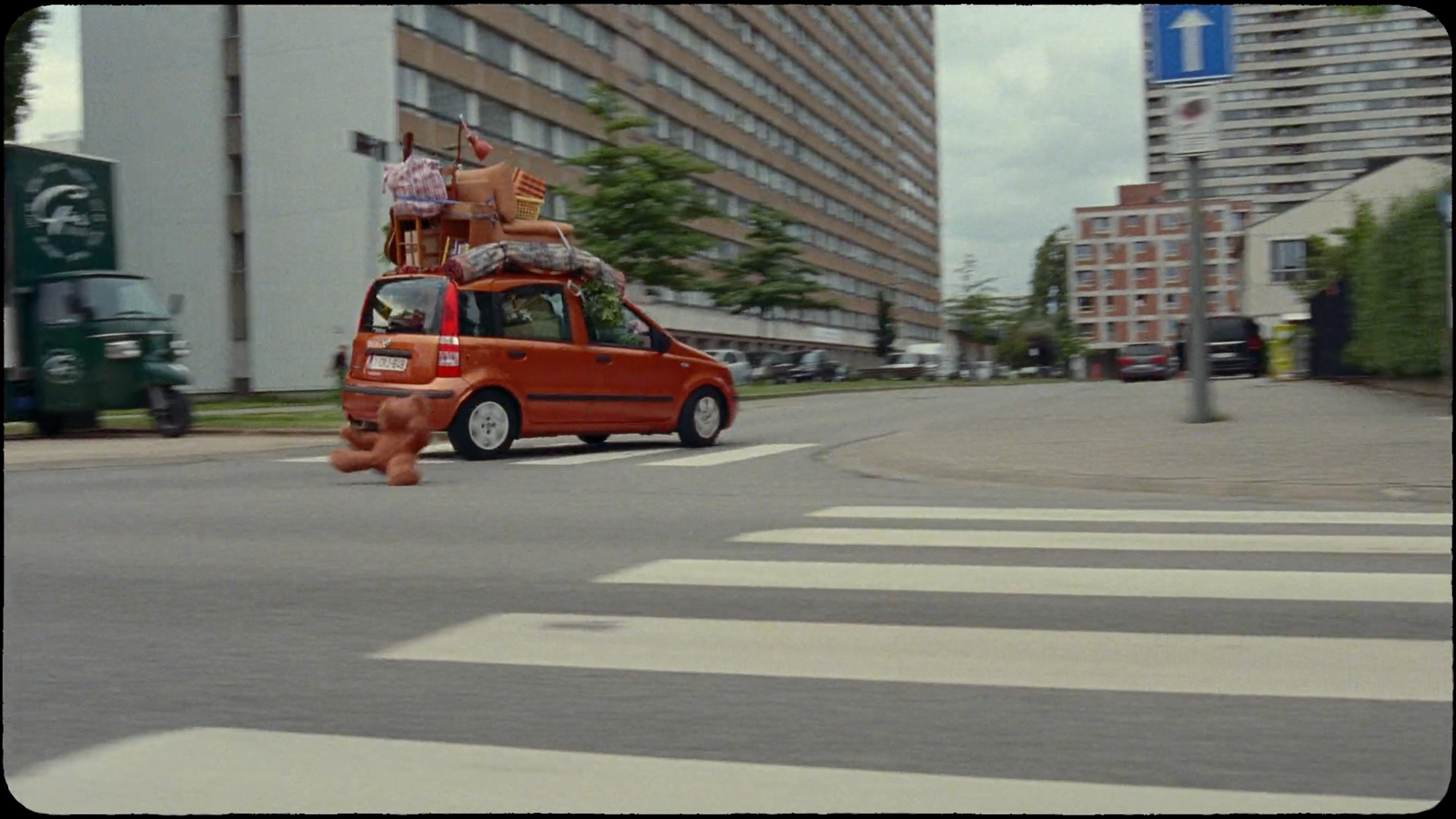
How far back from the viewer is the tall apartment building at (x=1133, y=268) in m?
134

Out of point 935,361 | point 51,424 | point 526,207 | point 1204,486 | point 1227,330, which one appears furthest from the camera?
point 935,361

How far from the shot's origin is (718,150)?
7744 cm

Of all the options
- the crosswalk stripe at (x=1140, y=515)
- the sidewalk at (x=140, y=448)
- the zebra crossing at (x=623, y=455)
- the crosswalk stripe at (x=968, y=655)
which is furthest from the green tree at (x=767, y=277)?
the crosswalk stripe at (x=968, y=655)

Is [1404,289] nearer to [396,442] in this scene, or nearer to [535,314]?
[535,314]

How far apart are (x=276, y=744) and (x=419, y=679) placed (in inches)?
27.3

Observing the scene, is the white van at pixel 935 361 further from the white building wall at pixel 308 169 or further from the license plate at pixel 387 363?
the license plate at pixel 387 363

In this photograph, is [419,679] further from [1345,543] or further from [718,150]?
[718,150]

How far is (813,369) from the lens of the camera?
5444cm

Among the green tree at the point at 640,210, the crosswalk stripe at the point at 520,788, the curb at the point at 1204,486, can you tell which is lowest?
the crosswalk stripe at the point at 520,788

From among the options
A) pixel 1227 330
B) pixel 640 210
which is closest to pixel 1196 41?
pixel 640 210

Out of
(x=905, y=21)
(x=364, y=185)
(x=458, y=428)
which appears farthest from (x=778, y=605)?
(x=905, y=21)

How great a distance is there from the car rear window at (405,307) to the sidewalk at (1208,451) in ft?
12.6

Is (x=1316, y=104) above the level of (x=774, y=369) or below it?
Answer: above

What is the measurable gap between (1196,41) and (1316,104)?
545 feet
